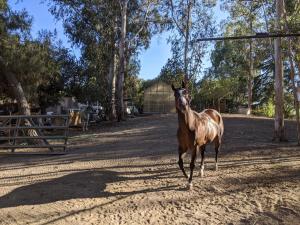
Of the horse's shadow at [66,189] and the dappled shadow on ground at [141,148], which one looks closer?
the horse's shadow at [66,189]

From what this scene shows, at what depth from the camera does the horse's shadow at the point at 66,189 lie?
864 cm

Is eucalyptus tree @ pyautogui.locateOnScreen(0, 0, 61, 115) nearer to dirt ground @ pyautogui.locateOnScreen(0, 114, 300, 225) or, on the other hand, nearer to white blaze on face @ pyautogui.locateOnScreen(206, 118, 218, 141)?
dirt ground @ pyautogui.locateOnScreen(0, 114, 300, 225)

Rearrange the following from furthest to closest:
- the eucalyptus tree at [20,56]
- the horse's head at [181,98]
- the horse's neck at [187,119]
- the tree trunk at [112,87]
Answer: the tree trunk at [112,87], the eucalyptus tree at [20,56], the horse's neck at [187,119], the horse's head at [181,98]

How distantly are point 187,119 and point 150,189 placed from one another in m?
1.62

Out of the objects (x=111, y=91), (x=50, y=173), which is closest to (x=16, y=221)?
(x=50, y=173)

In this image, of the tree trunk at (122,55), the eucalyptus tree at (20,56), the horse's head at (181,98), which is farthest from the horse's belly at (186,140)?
the tree trunk at (122,55)

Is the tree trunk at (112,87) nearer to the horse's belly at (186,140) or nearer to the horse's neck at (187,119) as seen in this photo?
the horse's belly at (186,140)

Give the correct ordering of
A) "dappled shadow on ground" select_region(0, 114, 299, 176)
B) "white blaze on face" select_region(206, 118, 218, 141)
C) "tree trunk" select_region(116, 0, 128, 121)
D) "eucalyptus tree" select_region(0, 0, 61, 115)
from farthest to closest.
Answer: "tree trunk" select_region(116, 0, 128, 121)
"eucalyptus tree" select_region(0, 0, 61, 115)
"dappled shadow on ground" select_region(0, 114, 299, 176)
"white blaze on face" select_region(206, 118, 218, 141)

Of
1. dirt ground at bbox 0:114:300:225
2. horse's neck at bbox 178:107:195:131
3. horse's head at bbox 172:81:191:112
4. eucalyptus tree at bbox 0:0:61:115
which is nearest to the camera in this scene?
dirt ground at bbox 0:114:300:225

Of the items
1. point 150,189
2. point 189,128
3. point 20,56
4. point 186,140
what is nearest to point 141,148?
point 150,189

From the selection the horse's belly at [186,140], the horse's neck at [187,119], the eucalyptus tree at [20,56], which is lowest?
the horse's belly at [186,140]

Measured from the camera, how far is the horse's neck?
8.40 m

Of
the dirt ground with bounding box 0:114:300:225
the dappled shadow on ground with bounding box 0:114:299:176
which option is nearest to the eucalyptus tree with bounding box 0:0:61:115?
the dappled shadow on ground with bounding box 0:114:299:176

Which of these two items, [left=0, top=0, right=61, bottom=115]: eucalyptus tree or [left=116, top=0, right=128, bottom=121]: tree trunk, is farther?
[left=116, top=0, right=128, bottom=121]: tree trunk
